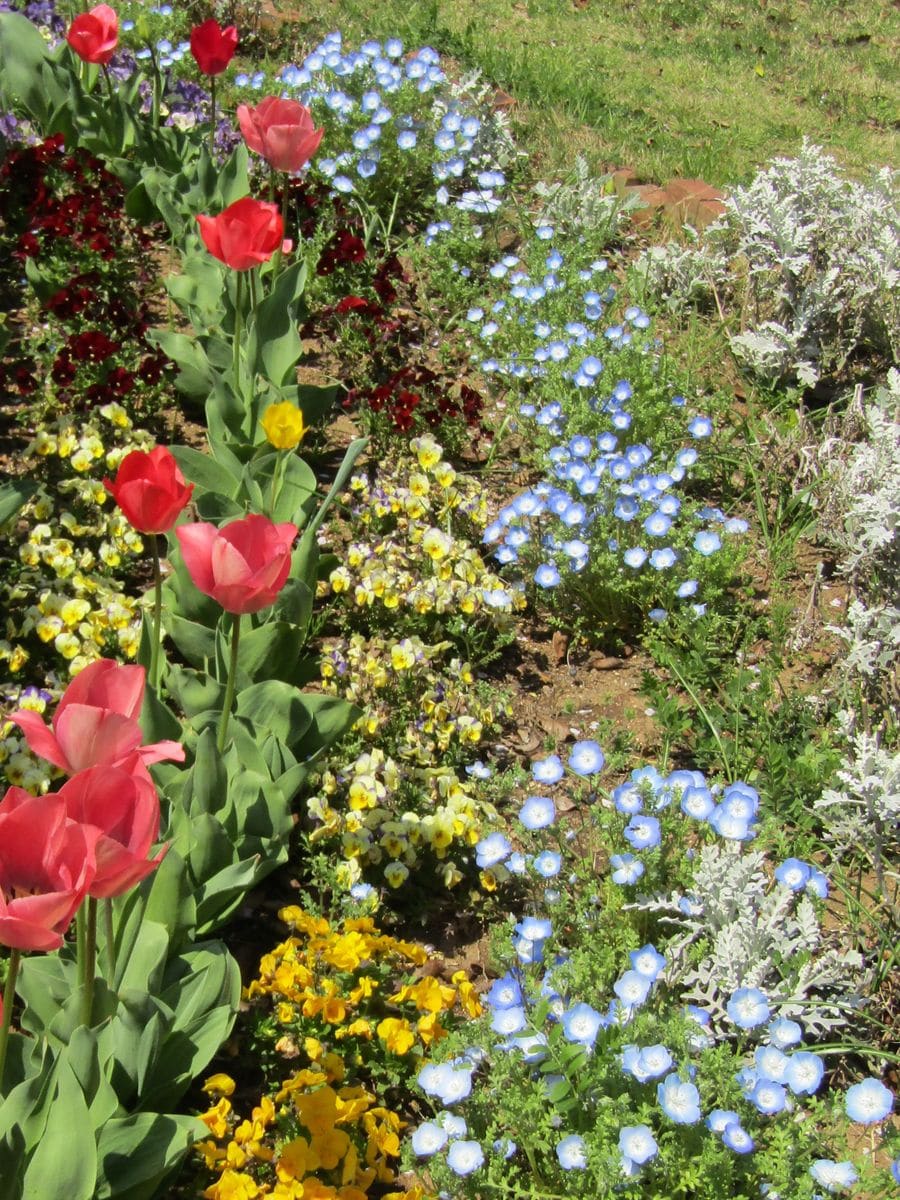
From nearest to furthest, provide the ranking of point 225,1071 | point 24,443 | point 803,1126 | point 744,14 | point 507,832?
point 803,1126
point 225,1071
point 507,832
point 24,443
point 744,14

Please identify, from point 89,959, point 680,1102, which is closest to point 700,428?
point 680,1102

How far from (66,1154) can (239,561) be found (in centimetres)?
81

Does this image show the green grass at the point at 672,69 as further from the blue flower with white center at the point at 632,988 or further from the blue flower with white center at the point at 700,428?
the blue flower with white center at the point at 632,988

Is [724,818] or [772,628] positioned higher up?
[724,818]

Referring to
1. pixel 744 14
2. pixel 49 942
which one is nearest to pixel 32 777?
pixel 49 942

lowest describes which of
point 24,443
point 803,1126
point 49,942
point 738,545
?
point 24,443

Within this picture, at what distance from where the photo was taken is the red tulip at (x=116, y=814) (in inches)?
52.5

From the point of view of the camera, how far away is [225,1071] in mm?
2248

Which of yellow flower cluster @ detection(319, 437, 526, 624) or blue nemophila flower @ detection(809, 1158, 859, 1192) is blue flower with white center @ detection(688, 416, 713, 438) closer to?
yellow flower cluster @ detection(319, 437, 526, 624)

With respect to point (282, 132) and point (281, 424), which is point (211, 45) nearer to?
point (282, 132)

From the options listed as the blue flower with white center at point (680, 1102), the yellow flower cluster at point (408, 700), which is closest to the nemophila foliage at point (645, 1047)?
the blue flower with white center at point (680, 1102)

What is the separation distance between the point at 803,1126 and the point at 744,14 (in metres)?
7.80

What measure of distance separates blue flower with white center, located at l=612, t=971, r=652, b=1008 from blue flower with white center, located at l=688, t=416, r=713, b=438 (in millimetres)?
2051

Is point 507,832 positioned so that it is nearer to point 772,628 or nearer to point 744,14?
point 772,628
